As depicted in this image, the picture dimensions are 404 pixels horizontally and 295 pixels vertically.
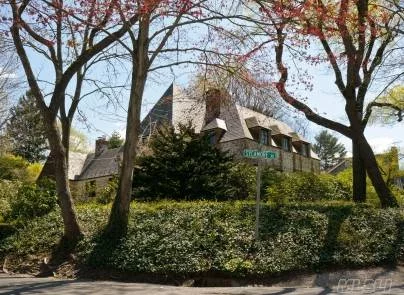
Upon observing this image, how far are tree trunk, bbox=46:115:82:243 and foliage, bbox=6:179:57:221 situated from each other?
285cm

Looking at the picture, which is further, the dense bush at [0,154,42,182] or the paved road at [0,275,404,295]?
the dense bush at [0,154,42,182]

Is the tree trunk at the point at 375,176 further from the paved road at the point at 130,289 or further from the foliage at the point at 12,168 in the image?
the foliage at the point at 12,168

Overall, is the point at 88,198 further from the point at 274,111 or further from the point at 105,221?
the point at 274,111

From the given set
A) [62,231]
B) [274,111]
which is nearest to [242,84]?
[274,111]

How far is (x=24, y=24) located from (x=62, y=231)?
18.6ft

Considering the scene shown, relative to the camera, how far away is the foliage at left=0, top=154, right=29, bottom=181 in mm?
30972

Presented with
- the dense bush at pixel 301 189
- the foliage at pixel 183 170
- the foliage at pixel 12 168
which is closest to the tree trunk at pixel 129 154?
the dense bush at pixel 301 189

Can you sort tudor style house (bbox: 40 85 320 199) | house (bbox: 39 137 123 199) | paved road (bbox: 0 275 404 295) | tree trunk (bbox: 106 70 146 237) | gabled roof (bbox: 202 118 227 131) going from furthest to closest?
house (bbox: 39 137 123 199), gabled roof (bbox: 202 118 227 131), tudor style house (bbox: 40 85 320 199), tree trunk (bbox: 106 70 146 237), paved road (bbox: 0 275 404 295)

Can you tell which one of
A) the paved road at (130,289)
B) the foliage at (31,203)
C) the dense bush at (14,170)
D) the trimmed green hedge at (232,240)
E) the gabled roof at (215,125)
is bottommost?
the paved road at (130,289)

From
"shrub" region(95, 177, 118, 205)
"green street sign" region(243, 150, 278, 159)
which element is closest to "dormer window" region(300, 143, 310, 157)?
"shrub" region(95, 177, 118, 205)

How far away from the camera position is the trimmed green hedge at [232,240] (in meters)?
11.3

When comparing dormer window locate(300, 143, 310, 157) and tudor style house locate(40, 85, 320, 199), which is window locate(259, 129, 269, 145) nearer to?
tudor style house locate(40, 85, 320, 199)

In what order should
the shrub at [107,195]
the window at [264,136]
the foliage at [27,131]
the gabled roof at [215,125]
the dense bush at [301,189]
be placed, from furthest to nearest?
1. the window at [264,136]
2. the gabled roof at [215,125]
3. the foliage at [27,131]
4. the shrub at [107,195]
5. the dense bush at [301,189]

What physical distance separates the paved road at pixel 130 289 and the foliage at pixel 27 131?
18.9 metres
